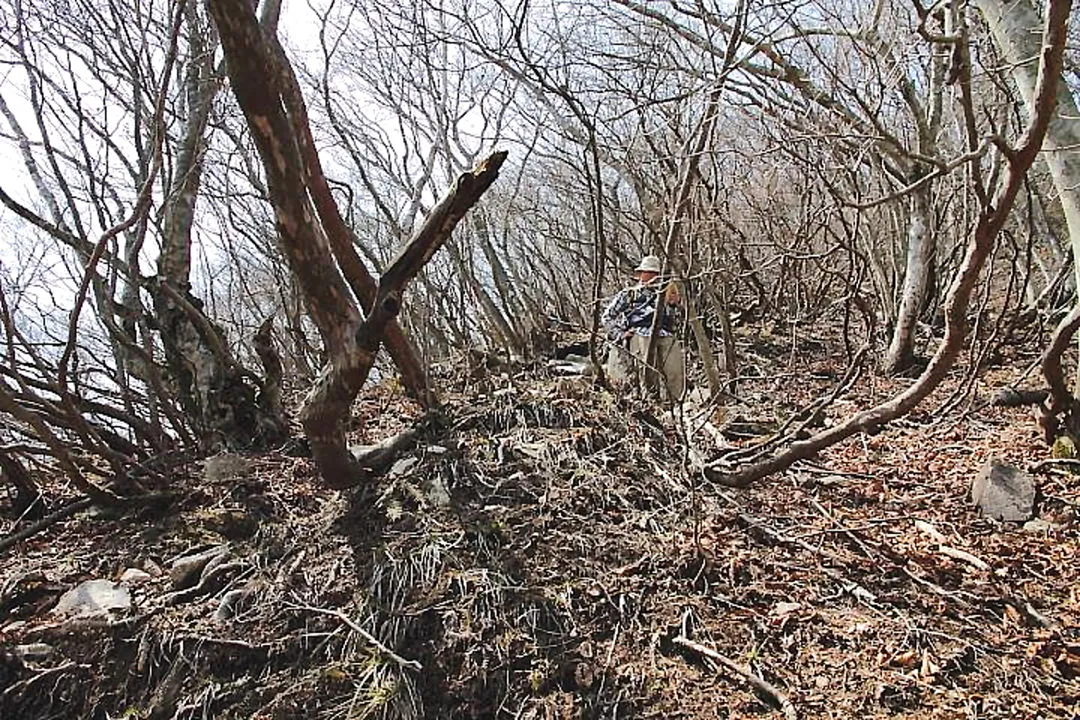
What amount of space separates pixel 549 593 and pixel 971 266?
6.99 ft

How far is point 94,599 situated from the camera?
2.73 meters

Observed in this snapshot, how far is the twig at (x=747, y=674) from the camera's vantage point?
7.24ft

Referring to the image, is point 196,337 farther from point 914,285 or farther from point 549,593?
point 914,285

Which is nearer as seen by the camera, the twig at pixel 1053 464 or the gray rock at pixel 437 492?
the gray rock at pixel 437 492

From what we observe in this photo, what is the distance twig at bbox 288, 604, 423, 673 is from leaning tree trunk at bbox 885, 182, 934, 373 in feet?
18.6

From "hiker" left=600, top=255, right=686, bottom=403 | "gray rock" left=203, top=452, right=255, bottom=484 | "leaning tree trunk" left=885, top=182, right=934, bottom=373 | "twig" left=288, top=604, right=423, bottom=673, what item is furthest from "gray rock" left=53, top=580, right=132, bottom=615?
"leaning tree trunk" left=885, top=182, right=934, bottom=373

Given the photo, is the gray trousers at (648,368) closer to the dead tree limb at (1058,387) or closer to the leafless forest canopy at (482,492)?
the leafless forest canopy at (482,492)

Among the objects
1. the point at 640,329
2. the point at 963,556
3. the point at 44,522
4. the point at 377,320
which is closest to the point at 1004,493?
the point at 963,556

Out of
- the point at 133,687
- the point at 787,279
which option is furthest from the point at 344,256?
the point at 787,279

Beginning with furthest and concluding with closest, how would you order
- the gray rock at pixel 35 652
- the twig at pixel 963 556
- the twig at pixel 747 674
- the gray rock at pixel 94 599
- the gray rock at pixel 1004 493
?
the gray rock at pixel 1004 493 → the twig at pixel 963 556 → the gray rock at pixel 94 599 → the gray rock at pixel 35 652 → the twig at pixel 747 674

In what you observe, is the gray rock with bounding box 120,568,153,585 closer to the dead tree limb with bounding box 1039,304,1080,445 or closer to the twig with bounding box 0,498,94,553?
the twig with bounding box 0,498,94,553

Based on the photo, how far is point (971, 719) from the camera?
210 centimetres

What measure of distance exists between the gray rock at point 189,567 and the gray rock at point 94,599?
7.0 inches

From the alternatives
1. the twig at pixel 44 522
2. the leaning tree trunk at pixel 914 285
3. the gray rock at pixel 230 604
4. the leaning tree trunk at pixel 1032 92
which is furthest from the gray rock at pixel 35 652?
the leaning tree trunk at pixel 914 285
